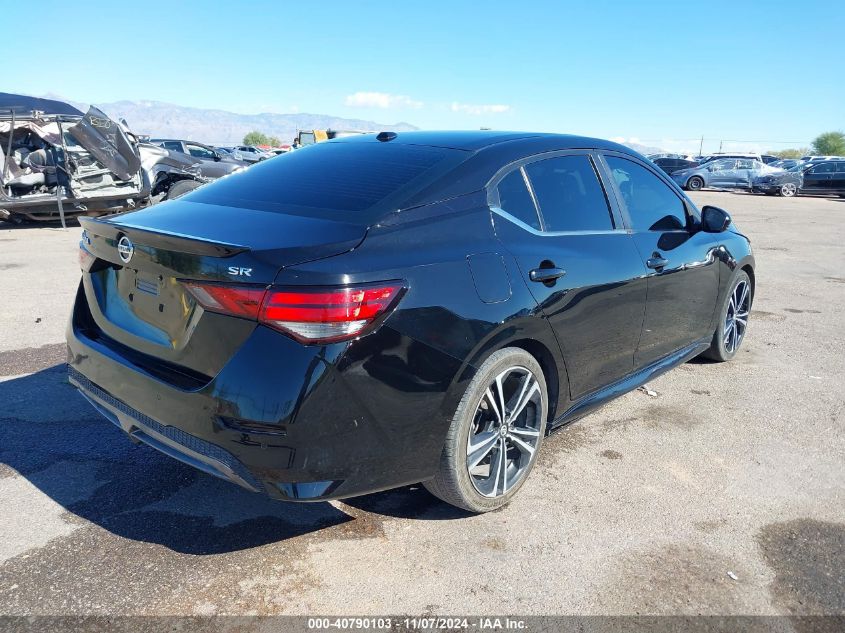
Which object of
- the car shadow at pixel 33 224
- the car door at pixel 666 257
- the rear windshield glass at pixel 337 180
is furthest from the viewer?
the car shadow at pixel 33 224

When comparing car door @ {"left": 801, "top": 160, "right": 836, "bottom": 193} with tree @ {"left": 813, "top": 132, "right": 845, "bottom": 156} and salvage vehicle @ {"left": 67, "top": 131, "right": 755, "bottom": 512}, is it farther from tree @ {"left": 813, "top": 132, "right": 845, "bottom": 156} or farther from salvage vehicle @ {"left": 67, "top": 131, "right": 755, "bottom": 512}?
tree @ {"left": 813, "top": 132, "right": 845, "bottom": 156}

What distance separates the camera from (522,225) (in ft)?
10.1

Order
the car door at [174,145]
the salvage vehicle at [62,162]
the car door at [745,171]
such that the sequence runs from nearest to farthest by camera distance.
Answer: the salvage vehicle at [62,162] < the car door at [174,145] < the car door at [745,171]

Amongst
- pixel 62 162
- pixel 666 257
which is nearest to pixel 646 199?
pixel 666 257

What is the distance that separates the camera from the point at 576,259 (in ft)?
10.8

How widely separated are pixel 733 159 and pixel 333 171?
32.8m

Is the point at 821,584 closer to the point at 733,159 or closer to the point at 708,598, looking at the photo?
the point at 708,598

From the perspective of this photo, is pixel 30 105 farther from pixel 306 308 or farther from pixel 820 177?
pixel 820 177

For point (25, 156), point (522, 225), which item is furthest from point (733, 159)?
point (522, 225)

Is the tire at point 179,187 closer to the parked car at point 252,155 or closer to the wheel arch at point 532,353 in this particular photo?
the parked car at point 252,155

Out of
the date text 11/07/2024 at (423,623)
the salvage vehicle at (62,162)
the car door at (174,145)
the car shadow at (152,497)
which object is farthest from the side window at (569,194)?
the car door at (174,145)

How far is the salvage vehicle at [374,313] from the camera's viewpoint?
91.4 inches

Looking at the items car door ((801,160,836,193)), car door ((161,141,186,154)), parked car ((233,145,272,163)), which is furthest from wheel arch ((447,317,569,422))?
car door ((801,160,836,193))

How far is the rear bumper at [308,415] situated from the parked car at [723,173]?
101 feet
